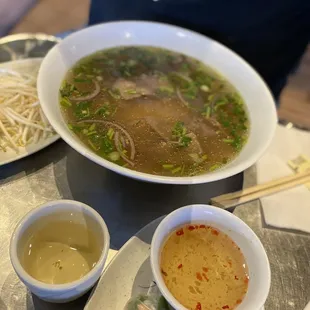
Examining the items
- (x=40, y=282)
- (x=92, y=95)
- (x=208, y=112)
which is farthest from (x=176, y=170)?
(x=40, y=282)

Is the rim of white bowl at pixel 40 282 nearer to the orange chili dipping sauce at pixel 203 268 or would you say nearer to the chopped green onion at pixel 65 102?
the orange chili dipping sauce at pixel 203 268

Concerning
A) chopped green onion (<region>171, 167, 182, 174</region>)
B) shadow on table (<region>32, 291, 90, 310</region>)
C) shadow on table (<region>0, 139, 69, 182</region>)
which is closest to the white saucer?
shadow on table (<region>32, 291, 90, 310</region>)

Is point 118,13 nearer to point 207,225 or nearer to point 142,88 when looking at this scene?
point 142,88

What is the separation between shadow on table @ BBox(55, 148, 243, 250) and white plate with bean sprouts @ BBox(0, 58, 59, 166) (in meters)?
0.13

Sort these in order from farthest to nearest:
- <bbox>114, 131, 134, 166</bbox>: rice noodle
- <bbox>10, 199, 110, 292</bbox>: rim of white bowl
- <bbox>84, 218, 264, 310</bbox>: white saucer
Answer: <bbox>114, 131, 134, 166</bbox>: rice noodle
<bbox>84, 218, 264, 310</bbox>: white saucer
<bbox>10, 199, 110, 292</bbox>: rim of white bowl

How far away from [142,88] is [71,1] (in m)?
2.78

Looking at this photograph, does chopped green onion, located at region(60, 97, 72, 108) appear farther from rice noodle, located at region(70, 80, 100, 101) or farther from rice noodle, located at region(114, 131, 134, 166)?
rice noodle, located at region(114, 131, 134, 166)

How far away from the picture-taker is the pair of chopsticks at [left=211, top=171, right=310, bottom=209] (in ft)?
5.11

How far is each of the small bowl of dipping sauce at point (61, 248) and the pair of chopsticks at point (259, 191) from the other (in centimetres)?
48

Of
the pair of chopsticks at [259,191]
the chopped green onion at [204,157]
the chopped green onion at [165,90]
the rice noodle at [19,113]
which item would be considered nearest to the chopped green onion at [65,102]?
the rice noodle at [19,113]

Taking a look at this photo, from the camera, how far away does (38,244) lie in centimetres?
123

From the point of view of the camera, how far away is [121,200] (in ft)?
5.07

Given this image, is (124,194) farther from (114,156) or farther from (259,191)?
(259,191)

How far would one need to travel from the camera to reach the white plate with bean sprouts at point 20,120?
1.56m
